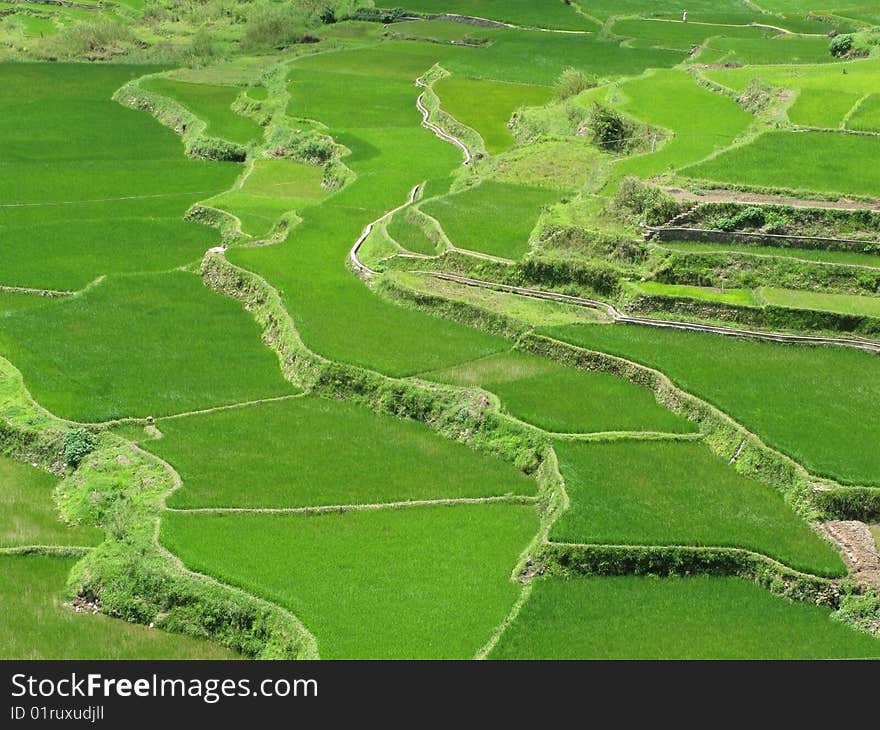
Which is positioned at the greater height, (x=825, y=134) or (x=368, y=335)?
(x=825, y=134)

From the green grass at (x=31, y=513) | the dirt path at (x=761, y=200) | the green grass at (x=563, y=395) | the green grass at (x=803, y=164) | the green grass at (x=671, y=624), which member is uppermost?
the green grass at (x=803, y=164)

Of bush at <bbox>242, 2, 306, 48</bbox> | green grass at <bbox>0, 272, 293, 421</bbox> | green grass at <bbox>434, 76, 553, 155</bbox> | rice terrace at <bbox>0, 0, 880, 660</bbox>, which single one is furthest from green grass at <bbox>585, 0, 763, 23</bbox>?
green grass at <bbox>0, 272, 293, 421</bbox>

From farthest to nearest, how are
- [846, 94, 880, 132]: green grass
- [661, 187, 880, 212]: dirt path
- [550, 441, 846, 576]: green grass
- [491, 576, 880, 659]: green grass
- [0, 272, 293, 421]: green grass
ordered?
[846, 94, 880, 132]: green grass
[661, 187, 880, 212]: dirt path
[0, 272, 293, 421]: green grass
[550, 441, 846, 576]: green grass
[491, 576, 880, 659]: green grass

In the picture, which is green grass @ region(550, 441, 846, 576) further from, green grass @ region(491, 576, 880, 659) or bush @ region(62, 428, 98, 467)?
bush @ region(62, 428, 98, 467)

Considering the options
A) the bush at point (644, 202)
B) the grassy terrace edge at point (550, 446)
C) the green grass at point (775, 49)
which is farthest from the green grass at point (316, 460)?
the green grass at point (775, 49)

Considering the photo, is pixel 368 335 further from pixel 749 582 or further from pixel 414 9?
pixel 414 9

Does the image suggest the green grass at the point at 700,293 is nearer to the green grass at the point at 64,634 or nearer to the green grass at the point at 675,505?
the green grass at the point at 675,505

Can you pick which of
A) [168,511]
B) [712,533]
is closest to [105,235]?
[168,511]
